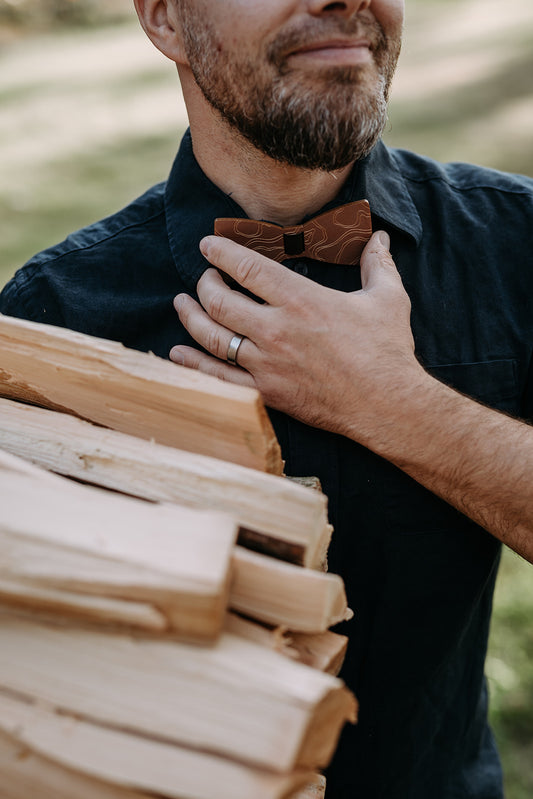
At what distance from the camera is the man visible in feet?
4.42

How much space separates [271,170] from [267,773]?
1.18 m

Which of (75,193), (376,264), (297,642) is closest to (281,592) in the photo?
(297,642)

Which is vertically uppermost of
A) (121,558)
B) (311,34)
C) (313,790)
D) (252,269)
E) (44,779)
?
(311,34)

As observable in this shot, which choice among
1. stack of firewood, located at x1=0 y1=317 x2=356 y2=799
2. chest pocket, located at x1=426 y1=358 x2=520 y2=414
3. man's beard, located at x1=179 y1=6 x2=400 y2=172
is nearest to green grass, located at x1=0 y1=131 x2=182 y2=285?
man's beard, located at x1=179 y1=6 x2=400 y2=172

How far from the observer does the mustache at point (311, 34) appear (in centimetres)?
140

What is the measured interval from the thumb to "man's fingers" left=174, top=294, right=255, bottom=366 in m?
0.26

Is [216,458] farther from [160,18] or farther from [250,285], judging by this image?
[160,18]

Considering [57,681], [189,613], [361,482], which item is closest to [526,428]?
[361,482]

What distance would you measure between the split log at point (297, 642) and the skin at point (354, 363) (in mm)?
452

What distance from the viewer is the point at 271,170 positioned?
1586 millimetres

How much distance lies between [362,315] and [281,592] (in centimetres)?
62

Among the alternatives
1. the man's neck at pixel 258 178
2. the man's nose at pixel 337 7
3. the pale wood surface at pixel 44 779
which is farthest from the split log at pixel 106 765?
the man's nose at pixel 337 7

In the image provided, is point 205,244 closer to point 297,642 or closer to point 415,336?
point 415,336

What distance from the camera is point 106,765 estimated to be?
0.80 m
